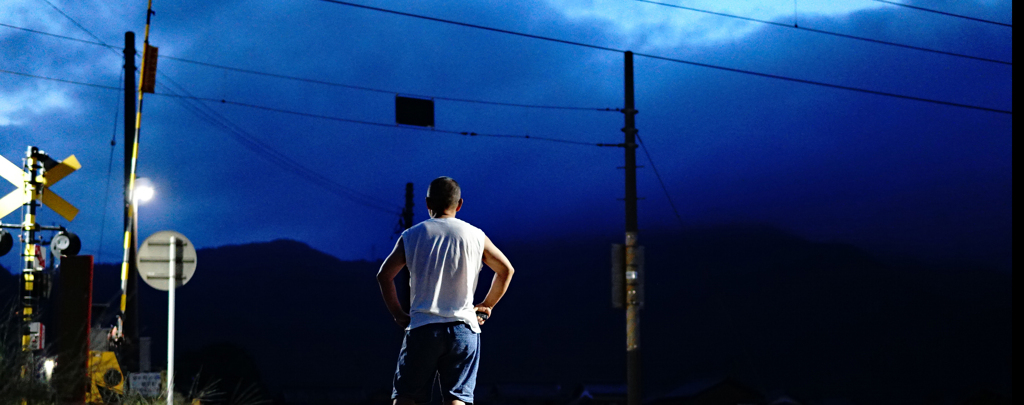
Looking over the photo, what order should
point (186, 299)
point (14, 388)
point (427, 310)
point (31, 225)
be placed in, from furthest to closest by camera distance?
point (186, 299), point (31, 225), point (14, 388), point (427, 310)

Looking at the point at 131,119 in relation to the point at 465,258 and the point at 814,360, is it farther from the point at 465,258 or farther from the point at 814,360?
the point at 814,360

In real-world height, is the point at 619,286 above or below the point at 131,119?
below

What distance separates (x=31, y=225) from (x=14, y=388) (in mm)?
10693

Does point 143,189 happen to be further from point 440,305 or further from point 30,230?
point 440,305

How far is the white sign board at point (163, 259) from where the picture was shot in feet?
31.4

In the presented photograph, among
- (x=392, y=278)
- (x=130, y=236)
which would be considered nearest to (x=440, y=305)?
(x=392, y=278)

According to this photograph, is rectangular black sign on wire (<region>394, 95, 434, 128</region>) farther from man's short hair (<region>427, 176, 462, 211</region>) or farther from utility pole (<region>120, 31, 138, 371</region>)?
man's short hair (<region>427, 176, 462, 211</region>)

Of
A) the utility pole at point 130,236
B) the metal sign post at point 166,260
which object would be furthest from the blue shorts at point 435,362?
the utility pole at point 130,236

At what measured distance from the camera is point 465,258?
379cm

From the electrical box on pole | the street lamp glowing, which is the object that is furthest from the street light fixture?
the electrical box on pole

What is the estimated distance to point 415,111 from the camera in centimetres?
1650

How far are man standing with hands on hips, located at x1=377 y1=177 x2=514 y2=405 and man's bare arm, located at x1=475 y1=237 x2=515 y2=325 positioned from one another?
0.09 m

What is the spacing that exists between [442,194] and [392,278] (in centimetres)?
44

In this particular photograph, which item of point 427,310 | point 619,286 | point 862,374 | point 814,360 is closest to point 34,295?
point 619,286
